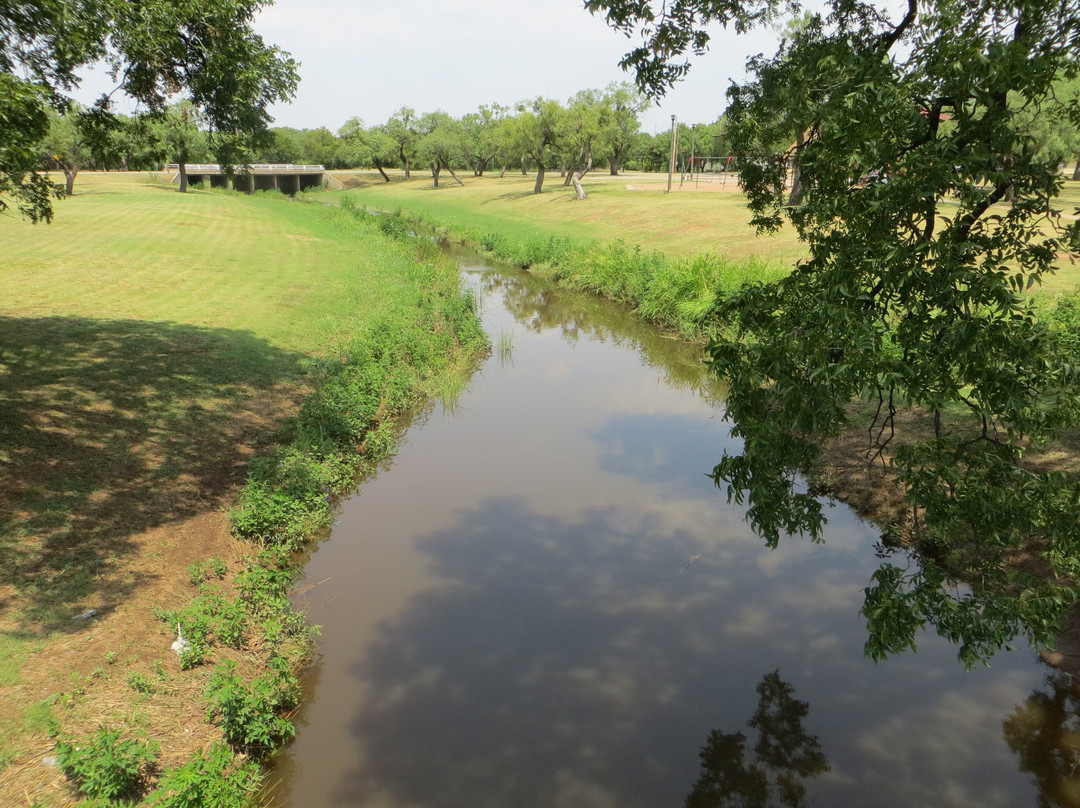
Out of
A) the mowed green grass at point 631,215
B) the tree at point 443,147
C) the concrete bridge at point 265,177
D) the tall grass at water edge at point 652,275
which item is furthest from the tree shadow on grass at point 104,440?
the tree at point 443,147

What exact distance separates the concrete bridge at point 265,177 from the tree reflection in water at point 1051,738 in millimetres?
72869

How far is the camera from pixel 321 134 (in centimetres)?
11512

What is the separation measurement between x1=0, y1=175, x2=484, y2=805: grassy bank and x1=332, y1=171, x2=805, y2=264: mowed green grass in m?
13.1

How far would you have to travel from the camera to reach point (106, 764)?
5.10 metres

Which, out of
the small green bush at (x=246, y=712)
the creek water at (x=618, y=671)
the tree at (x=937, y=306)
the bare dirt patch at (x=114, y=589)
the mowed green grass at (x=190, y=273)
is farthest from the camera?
the mowed green grass at (x=190, y=273)

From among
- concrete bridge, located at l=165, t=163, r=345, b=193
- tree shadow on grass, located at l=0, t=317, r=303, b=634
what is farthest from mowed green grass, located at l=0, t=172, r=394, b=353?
concrete bridge, located at l=165, t=163, r=345, b=193

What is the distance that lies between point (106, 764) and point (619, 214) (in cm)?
3909

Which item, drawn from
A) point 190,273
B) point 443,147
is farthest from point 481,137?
point 190,273

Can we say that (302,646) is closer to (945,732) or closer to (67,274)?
(945,732)

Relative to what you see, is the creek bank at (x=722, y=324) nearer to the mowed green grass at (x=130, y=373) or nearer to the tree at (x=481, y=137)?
the mowed green grass at (x=130, y=373)

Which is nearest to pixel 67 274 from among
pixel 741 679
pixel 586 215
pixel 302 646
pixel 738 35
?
pixel 302 646

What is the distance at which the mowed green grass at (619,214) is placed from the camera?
1149 inches

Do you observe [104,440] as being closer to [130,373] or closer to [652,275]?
[130,373]

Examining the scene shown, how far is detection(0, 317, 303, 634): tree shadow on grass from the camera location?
7555 mm
